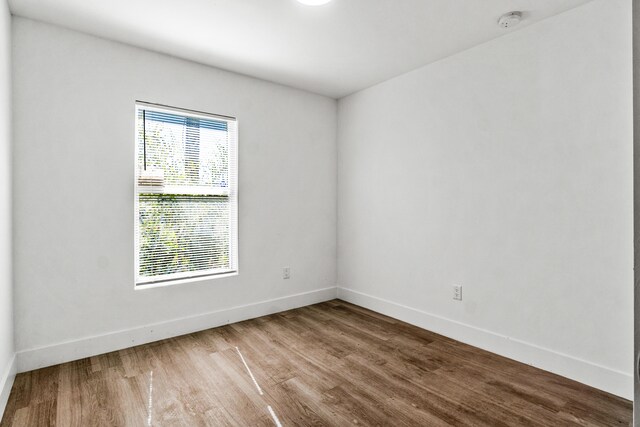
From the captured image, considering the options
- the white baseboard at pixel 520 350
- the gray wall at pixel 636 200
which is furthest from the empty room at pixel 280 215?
the gray wall at pixel 636 200

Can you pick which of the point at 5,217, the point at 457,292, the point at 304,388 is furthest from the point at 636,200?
the point at 5,217

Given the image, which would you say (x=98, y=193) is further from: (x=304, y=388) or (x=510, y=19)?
(x=510, y=19)

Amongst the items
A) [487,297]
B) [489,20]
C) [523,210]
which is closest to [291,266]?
[487,297]

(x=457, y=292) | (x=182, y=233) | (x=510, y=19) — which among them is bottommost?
(x=457, y=292)

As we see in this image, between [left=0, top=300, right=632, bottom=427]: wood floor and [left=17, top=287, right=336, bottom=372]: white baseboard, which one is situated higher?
[left=17, top=287, right=336, bottom=372]: white baseboard

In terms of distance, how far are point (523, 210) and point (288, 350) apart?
2.17 meters

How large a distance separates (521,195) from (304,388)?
2129mm

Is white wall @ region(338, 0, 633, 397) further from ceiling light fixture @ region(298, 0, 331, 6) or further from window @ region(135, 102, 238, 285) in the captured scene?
window @ region(135, 102, 238, 285)

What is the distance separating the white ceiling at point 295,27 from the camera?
2299 mm

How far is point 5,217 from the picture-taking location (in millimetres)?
2186

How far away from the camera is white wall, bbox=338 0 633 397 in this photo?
2.19m

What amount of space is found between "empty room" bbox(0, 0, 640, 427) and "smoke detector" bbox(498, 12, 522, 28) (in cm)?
2

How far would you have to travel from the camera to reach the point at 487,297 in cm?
284

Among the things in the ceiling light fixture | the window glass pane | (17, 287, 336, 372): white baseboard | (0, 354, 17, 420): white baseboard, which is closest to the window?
the window glass pane
